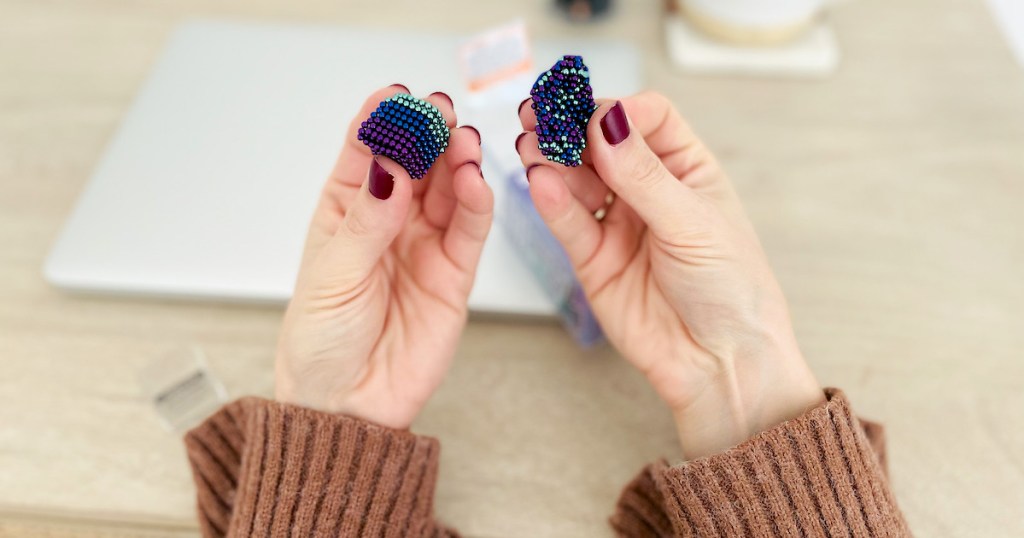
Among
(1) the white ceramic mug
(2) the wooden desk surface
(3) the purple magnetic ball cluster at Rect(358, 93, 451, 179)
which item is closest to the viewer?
(3) the purple magnetic ball cluster at Rect(358, 93, 451, 179)

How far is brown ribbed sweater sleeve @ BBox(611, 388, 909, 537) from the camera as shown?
1.79ft

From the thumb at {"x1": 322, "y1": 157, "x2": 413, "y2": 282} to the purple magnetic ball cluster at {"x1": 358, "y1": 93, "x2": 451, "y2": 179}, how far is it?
1 cm

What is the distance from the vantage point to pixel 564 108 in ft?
1.71

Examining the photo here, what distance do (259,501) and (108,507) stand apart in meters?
0.18

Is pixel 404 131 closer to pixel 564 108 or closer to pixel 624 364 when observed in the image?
pixel 564 108

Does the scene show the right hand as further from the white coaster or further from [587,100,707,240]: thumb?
the white coaster

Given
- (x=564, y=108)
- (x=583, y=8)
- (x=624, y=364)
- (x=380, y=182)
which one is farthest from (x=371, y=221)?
(x=583, y=8)

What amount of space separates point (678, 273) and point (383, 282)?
26 cm

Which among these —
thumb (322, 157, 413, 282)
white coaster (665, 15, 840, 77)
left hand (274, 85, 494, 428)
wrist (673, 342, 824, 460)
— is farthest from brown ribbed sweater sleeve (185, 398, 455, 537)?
white coaster (665, 15, 840, 77)

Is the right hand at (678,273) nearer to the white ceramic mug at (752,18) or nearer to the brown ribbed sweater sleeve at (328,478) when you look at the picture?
the brown ribbed sweater sleeve at (328,478)

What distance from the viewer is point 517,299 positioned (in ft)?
2.42

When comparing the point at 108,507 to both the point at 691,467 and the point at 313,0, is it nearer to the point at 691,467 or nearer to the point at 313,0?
the point at 691,467

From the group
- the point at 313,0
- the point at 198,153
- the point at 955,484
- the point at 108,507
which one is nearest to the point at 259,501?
the point at 108,507

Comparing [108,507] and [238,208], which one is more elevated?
[238,208]
